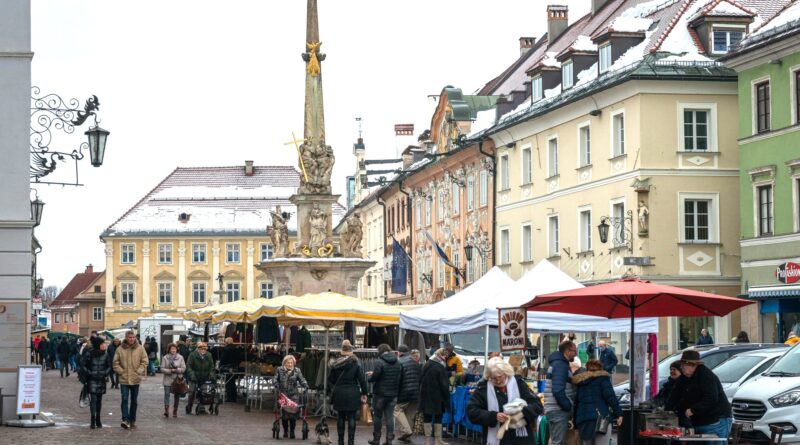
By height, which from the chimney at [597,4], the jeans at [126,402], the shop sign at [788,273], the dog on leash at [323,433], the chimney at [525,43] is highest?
the chimney at [525,43]

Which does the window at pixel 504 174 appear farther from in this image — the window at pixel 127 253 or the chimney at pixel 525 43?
the window at pixel 127 253

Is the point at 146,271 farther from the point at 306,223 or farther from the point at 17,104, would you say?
the point at 17,104

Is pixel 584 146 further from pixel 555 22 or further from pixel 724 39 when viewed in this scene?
pixel 555 22

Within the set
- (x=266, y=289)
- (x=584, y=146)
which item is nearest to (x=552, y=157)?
(x=584, y=146)

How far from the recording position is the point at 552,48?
60812 millimetres

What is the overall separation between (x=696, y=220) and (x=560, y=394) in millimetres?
26160

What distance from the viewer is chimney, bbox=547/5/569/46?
62.4 metres

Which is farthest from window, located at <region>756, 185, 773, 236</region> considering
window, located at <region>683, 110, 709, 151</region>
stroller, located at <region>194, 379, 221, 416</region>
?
stroller, located at <region>194, 379, 221, 416</region>

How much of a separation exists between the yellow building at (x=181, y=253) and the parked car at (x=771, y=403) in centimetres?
8483

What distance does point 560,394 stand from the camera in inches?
688

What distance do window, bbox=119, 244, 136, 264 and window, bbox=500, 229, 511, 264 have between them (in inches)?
2259

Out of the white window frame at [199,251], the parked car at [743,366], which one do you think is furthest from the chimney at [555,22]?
the white window frame at [199,251]

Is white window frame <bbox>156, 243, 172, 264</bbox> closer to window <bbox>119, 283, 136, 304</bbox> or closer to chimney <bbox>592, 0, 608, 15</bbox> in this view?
window <bbox>119, 283, 136, 304</bbox>

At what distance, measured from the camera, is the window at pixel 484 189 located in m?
56.9
